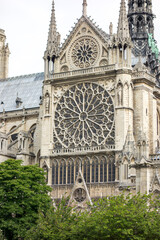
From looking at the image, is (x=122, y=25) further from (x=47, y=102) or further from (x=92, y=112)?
(x=47, y=102)

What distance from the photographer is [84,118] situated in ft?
232

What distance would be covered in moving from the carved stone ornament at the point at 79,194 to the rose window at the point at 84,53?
1359 centimetres

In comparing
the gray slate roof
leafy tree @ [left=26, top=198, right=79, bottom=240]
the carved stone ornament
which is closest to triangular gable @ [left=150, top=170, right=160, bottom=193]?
leafy tree @ [left=26, top=198, right=79, bottom=240]

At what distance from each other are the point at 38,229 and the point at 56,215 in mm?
1577

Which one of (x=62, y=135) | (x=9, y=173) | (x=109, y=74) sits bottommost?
(x=9, y=173)

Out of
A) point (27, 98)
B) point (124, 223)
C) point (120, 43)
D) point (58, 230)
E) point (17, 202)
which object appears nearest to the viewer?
point (124, 223)

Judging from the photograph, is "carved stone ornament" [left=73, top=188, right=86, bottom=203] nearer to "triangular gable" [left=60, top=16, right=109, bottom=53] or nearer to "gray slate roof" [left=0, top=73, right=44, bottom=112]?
"triangular gable" [left=60, top=16, right=109, bottom=53]

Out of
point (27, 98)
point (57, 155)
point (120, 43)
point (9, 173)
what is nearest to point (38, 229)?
point (9, 173)

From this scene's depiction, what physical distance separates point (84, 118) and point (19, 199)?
15950mm

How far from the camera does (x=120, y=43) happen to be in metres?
69.8

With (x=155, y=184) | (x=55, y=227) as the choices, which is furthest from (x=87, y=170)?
(x=55, y=227)

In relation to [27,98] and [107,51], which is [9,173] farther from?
[27,98]

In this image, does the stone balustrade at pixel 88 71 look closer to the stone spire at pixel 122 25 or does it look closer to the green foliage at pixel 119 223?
the stone spire at pixel 122 25

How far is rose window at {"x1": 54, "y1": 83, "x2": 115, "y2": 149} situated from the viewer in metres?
69.3
